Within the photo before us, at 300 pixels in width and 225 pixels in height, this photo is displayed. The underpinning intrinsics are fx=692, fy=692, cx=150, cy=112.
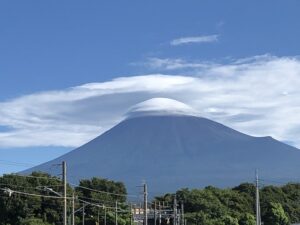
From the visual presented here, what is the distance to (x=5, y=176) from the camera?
84938mm

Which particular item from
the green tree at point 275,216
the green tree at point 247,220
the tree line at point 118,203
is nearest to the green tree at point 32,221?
the tree line at point 118,203

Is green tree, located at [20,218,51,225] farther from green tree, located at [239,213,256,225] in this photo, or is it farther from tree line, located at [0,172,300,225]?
green tree, located at [239,213,256,225]

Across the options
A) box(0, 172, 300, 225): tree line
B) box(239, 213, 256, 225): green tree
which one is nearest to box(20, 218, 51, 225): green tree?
box(0, 172, 300, 225): tree line

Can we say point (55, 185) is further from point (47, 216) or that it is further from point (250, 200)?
point (250, 200)

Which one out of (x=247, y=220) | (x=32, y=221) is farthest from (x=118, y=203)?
(x=32, y=221)

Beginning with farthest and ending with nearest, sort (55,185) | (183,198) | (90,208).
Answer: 1. (183,198)
2. (90,208)
3. (55,185)

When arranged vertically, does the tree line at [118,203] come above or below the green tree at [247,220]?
above

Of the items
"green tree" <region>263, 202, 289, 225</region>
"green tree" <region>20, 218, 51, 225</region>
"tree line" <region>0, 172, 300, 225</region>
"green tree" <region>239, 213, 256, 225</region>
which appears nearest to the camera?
"green tree" <region>20, 218, 51, 225</region>

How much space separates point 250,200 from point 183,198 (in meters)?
16.9

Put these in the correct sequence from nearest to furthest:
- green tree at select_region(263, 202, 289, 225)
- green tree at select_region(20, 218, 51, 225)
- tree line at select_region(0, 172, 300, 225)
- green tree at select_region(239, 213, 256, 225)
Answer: green tree at select_region(20, 218, 51, 225)
tree line at select_region(0, 172, 300, 225)
green tree at select_region(239, 213, 256, 225)
green tree at select_region(263, 202, 289, 225)

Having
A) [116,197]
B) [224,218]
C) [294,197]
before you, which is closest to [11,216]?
[116,197]

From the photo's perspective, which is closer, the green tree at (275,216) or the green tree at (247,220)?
the green tree at (247,220)

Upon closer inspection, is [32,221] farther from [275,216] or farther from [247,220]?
[275,216]

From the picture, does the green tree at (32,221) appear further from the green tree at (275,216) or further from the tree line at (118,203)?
the green tree at (275,216)
